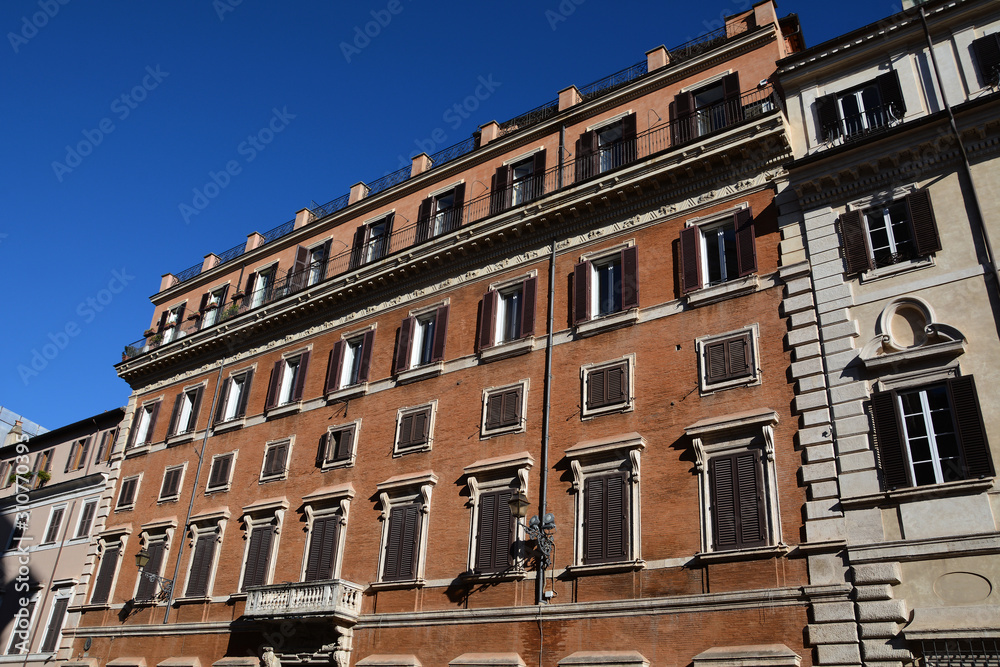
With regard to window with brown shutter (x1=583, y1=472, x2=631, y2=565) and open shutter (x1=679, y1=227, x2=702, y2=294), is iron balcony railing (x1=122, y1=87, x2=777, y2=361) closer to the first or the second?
open shutter (x1=679, y1=227, x2=702, y2=294)

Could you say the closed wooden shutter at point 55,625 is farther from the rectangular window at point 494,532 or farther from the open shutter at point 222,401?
the rectangular window at point 494,532

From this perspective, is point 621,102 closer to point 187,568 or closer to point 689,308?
point 689,308

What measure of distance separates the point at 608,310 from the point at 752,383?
15.5 feet

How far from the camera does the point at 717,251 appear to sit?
20.6 meters

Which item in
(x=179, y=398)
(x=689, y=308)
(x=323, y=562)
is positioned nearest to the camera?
(x=689, y=308)

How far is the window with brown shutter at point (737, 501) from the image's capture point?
661 inches

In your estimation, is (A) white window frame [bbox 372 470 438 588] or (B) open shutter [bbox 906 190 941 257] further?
(A) white window frame [bbox 372 470 438 588]

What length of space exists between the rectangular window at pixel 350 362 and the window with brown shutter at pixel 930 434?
1544cm

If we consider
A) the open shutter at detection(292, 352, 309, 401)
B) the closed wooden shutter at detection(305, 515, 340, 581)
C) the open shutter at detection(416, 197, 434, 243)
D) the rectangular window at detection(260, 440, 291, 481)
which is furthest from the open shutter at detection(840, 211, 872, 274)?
the rectangular window at detection(260, 440, 291, 481)

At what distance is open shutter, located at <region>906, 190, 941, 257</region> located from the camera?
17.1 metres

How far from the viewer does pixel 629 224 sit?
22.3m

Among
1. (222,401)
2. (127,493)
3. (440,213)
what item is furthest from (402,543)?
(127,493)

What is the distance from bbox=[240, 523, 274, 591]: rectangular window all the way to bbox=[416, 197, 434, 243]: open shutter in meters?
10.5

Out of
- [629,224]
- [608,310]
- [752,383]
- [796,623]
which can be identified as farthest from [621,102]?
[796,623]
